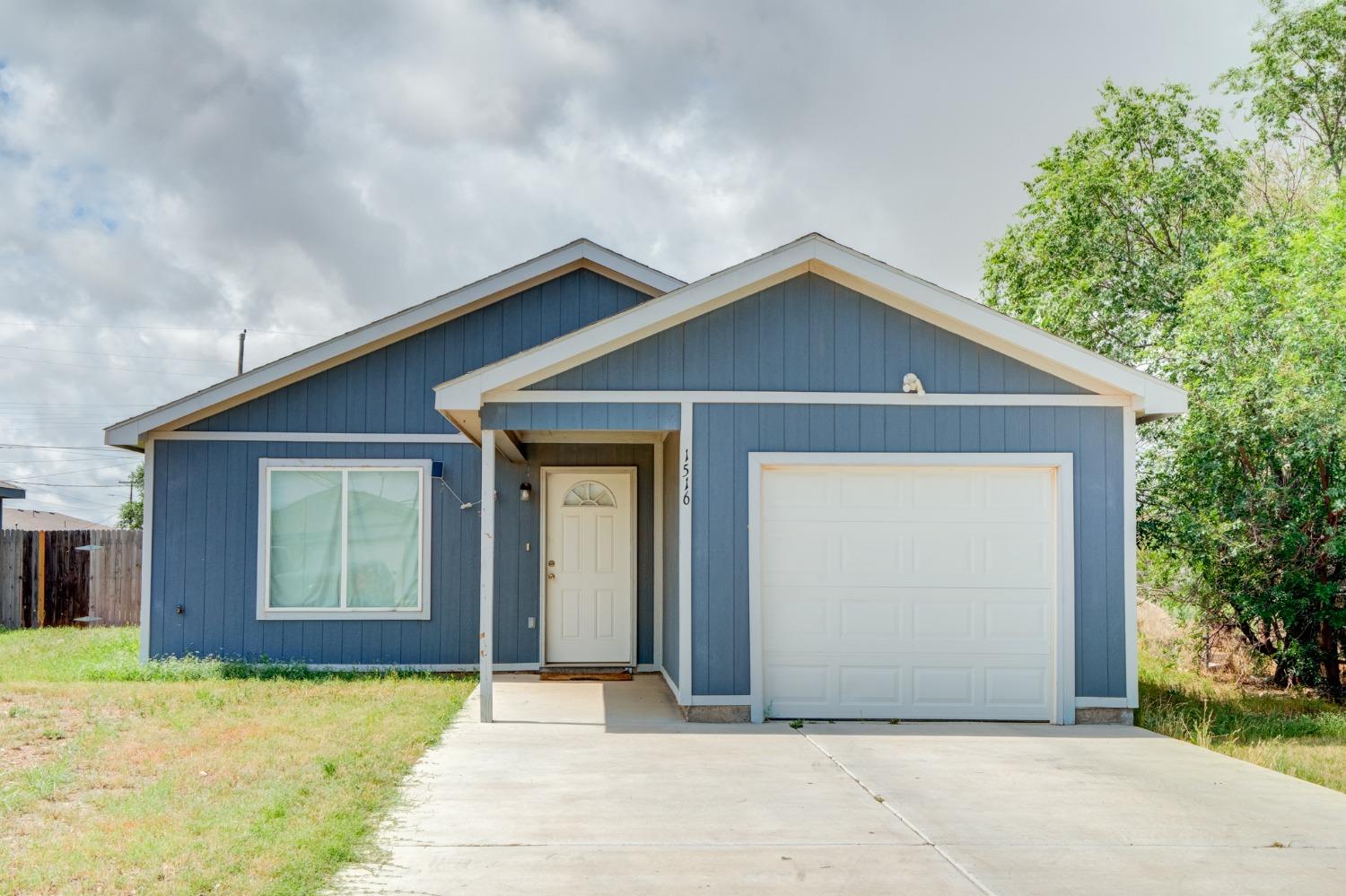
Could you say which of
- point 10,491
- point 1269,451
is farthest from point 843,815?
point 10,491

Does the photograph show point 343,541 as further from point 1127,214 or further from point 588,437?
point 1127,214

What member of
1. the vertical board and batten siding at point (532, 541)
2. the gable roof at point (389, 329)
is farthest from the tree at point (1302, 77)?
the vertical board and batten siding at point (532, 541)

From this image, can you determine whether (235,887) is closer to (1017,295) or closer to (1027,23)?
(1027,23)

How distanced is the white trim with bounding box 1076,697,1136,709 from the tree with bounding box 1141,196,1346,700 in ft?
11.4

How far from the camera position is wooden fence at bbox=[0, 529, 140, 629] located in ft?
57.3

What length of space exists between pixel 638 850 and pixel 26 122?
16804mm

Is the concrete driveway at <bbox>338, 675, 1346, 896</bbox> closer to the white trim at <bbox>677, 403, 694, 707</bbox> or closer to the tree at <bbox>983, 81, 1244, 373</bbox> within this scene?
the white trim at <bbox>677, 403, 694, 707</bbox>

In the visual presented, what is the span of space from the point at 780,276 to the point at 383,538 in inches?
212

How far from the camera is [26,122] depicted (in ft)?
55.3

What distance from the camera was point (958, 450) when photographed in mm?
8938

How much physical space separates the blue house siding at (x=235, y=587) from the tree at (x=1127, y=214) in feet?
32.5

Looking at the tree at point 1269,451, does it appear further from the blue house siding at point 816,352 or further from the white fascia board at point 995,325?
the blue house siding at point 816,352

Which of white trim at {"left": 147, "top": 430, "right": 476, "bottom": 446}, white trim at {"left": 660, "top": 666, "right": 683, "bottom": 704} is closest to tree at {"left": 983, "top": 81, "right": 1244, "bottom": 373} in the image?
white trim at {"left": 660, "top": 666, "right": 683, "bottom": 704}

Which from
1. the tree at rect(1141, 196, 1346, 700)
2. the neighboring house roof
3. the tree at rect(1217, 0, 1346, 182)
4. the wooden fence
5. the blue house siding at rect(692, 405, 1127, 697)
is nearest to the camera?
the blue house siding at rect(692, 405, 1127, 697)
